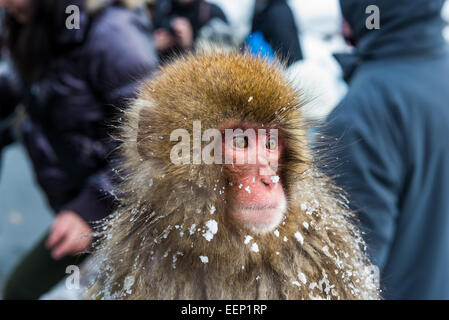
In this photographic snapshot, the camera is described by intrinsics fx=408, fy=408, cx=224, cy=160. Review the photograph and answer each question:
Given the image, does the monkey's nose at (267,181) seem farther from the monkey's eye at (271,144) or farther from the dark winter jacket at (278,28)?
the dark winter jacket at (278,28)

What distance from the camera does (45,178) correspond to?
1.42 m

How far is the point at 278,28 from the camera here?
0.72 metres

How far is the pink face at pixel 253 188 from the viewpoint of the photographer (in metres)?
0.54

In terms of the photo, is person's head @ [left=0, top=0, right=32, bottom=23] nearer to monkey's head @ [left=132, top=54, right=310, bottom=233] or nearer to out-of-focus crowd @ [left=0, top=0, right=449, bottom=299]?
out-of-focus crowd @ [left=0, top=0, right=449, bottom=299]

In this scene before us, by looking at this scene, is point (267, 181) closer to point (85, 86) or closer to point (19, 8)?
point (85, 86)

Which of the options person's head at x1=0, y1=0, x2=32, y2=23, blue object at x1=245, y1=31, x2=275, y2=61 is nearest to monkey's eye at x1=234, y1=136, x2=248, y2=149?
blue object at x1=245, y1=31, x2=275, y2=61

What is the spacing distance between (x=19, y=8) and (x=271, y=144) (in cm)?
114

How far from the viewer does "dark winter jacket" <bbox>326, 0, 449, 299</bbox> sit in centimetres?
102

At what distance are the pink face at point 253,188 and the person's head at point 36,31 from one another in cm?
90

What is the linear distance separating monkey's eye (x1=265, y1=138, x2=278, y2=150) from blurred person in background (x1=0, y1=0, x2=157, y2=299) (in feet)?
1.60

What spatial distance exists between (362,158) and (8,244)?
2.15 m

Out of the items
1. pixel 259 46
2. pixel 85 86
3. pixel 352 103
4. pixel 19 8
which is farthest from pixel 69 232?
pixel 19 8

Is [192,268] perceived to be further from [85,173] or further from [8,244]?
[8,244]

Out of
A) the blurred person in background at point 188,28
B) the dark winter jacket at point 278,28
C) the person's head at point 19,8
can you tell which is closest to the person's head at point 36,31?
the person's head at point 19,8
